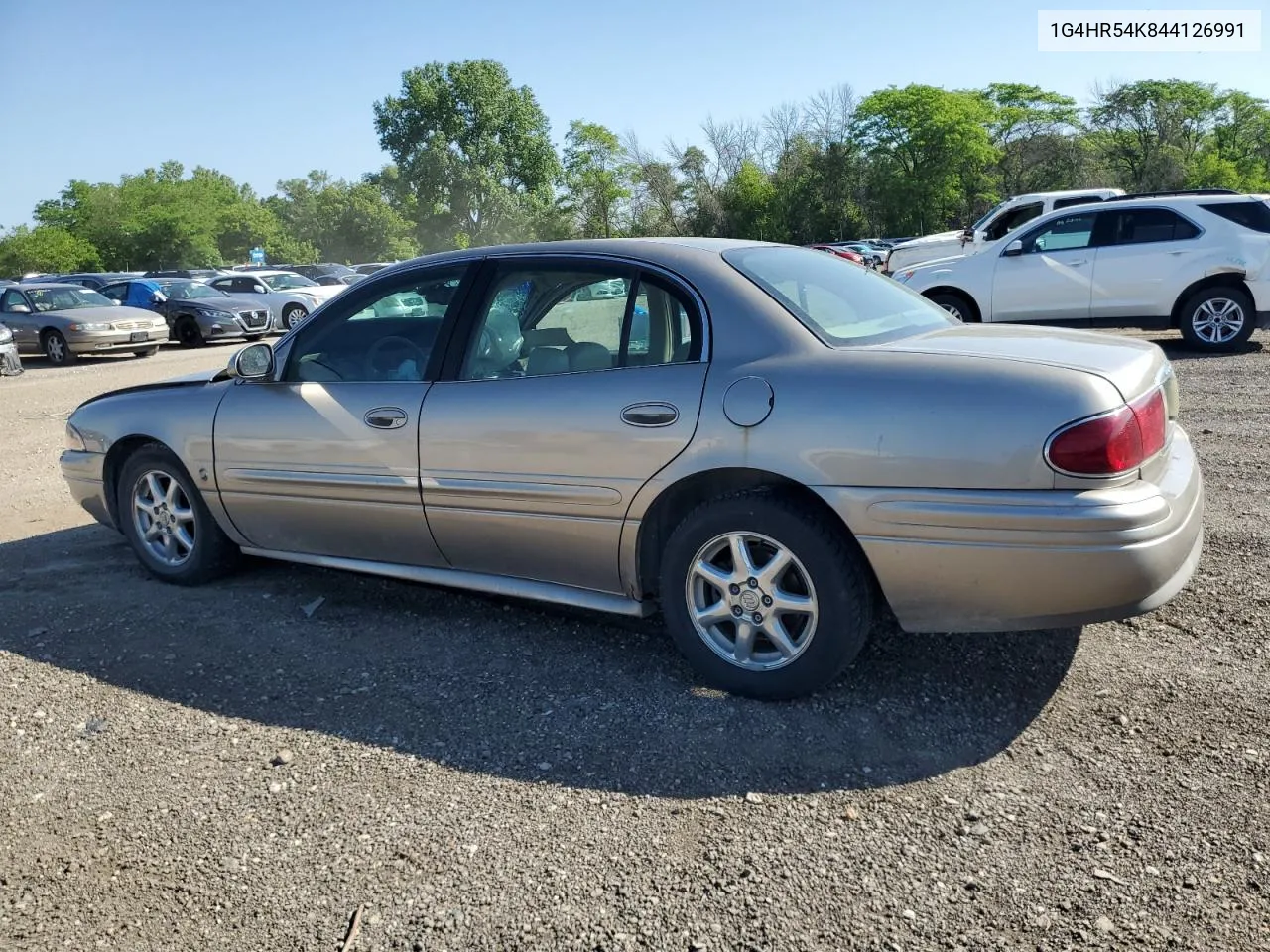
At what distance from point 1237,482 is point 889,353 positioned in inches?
144

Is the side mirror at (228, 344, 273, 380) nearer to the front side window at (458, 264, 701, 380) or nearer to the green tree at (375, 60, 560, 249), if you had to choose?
the front side window at (458, 264, 701, 380)

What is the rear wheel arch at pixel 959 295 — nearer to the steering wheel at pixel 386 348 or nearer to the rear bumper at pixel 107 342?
the steering wheel at pixel 386 348

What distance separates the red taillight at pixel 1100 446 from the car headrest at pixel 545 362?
1.76 metres

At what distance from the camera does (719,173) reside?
58781mm

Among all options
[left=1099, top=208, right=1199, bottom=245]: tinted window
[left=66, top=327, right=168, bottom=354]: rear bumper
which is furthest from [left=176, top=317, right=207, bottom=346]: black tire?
[left=1099, top=208, right=1199, bottom=245]: tinted window

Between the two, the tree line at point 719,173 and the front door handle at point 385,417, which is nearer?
the front door handle at point 385,417

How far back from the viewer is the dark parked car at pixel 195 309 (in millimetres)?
21344

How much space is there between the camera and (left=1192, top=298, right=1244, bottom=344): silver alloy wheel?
36.2ft

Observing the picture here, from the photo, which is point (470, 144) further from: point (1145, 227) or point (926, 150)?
point (1145, 227)

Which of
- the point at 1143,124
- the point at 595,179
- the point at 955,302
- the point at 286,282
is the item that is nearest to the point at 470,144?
the point at 595,179

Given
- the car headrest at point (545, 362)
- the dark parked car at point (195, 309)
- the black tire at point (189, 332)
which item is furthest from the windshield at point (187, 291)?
the car headrest at point (545, 362)

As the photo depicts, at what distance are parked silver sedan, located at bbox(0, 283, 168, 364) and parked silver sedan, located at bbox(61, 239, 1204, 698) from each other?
15.2 metres

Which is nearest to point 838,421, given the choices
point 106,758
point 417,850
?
point 417,850

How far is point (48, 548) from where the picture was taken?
18.9ft
